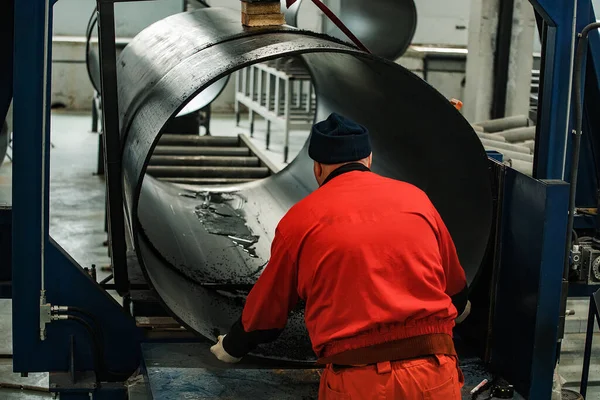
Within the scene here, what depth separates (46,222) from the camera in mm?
3689

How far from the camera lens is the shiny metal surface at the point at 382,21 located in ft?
20.3

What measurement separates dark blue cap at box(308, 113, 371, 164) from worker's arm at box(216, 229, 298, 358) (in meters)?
0.33

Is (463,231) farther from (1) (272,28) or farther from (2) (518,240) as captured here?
(1) (272,28)

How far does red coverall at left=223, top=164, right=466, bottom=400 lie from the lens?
298 cm

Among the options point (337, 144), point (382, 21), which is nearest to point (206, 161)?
point (382, 21)

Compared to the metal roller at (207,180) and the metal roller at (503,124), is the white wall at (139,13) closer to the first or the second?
the metal roller at (207,180)

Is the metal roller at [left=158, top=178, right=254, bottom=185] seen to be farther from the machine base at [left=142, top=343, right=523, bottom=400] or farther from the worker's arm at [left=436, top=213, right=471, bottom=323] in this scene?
the worker's arm at [left=436, top=213, right=471, bottom=323]

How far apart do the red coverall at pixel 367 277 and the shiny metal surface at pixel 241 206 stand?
73 cm

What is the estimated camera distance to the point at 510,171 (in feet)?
12.8

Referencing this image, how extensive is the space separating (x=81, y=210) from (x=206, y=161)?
1.76m

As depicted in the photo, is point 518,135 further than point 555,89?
Yes

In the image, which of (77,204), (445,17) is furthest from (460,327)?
(445,17)

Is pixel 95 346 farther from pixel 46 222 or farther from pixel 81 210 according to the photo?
pixel 81 210

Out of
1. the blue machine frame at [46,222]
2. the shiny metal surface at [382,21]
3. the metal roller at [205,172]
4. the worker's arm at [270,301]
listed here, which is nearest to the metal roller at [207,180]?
the metal roller at [205,172]
